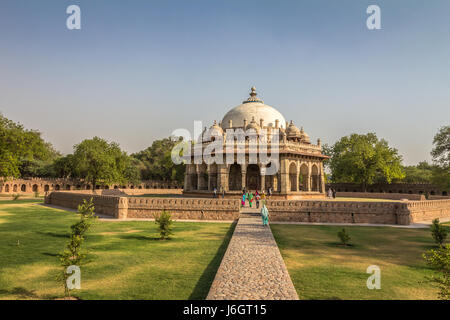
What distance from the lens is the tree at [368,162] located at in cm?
5312

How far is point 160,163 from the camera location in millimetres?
76750

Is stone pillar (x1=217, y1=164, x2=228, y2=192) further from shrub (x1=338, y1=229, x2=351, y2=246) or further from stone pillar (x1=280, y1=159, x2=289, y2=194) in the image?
shrub (x1=338, y1=229, x2=351, y2=246)

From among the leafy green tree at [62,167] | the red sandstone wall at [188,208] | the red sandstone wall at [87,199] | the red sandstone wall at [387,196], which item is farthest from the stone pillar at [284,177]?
the leafy green tree at [62,167]

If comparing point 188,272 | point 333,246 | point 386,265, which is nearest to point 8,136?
point 188,272

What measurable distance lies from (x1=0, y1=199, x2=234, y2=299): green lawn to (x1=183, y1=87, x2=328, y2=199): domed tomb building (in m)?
18.1

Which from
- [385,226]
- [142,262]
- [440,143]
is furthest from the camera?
[440,143]

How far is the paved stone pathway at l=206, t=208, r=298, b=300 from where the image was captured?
6727 millimetres

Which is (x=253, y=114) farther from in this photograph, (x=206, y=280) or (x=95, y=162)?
(x=206, y=280)

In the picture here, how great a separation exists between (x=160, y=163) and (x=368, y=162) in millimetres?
51519

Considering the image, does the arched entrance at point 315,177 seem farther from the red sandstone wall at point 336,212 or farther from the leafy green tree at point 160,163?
the leafy green tree at point 160,163

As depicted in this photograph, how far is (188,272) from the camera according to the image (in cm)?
941
